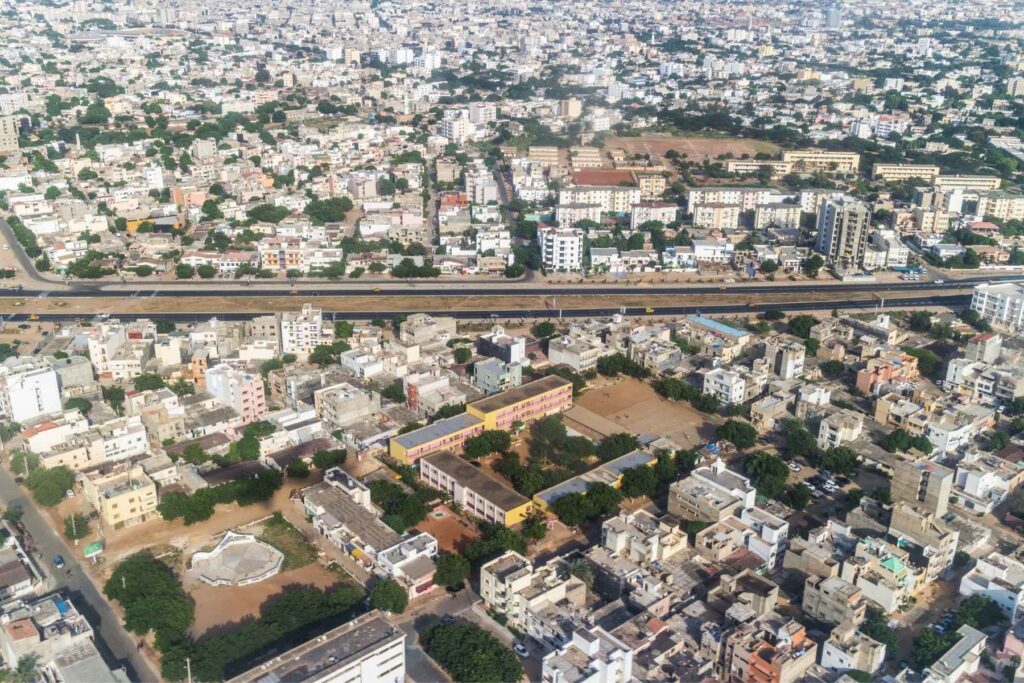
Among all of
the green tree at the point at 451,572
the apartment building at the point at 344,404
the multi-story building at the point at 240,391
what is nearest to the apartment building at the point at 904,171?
the apartment building at the point at 344,404

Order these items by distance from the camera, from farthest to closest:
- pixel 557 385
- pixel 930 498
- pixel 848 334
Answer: pixel 848 334, pixel 557 385, pixel 930 498

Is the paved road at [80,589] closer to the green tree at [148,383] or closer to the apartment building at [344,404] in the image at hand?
the green tree at [148,383]

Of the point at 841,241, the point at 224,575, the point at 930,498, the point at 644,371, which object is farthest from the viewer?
the point at 841,241

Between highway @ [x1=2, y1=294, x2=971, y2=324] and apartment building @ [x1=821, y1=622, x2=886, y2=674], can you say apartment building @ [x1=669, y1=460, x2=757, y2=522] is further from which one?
highway @ [x1=2, y1=294, x2=971, y2=324]

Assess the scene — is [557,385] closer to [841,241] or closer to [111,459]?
[111,459]

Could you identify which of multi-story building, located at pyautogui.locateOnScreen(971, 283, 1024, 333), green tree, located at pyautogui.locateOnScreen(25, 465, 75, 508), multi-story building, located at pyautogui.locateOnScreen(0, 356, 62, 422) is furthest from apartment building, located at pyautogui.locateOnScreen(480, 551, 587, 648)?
multi-story building, located at pyautogui.locateOnScreen(971, 283, 1024, 333)

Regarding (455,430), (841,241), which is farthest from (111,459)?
(841,241)

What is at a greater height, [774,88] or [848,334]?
[774,88]
